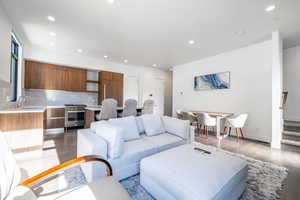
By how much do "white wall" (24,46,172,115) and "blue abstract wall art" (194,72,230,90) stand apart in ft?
8.97

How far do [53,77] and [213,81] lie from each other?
5.97 m

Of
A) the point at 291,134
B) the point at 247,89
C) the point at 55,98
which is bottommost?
the point at 291,134

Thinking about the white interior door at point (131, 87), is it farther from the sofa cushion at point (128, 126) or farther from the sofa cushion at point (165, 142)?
the sofa cushion at point (165, 142)

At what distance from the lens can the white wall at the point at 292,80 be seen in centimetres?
414

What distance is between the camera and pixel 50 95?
4633mm

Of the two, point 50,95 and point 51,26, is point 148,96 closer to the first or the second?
point 50,95

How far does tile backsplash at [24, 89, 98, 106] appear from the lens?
435 centimetres

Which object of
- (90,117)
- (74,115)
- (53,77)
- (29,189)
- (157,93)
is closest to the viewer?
(29,189)

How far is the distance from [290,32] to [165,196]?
4833 mm

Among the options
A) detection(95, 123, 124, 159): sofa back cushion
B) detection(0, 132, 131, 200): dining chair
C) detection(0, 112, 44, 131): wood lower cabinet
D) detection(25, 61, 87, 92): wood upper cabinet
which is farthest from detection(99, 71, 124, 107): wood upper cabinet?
detection(0, 132, 131, 200): dining chair

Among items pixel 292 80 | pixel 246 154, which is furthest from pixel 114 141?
pixel 292 80

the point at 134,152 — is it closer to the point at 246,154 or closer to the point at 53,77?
the point at 246,154

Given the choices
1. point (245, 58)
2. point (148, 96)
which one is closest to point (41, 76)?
point (148, 96)

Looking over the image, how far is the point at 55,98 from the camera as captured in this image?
186 inches
